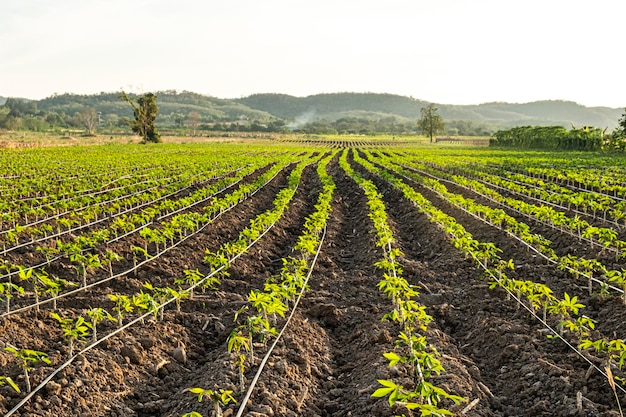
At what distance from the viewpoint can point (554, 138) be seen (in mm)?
50500

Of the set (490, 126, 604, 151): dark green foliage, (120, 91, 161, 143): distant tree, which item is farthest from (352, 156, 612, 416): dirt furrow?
(120, 91, 161, 143): distant tree

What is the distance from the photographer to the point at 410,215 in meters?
14.9

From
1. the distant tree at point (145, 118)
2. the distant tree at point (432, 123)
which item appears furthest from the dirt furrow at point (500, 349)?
the distant tree at point (432, 123)

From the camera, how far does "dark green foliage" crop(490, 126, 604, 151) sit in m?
44.7

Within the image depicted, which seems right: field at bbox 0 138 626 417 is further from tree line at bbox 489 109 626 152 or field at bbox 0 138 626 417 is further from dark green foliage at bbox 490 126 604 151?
dark green foliage at bbox 490 126 604 151

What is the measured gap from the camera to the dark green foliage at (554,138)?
1758 inches

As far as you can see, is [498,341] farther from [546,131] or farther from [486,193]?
[546,131]

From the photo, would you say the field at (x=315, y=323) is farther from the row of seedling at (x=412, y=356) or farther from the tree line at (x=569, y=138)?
the tree line at (x=569, y=138)

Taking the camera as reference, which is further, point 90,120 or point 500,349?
point 90,120

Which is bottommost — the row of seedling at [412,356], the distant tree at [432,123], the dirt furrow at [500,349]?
the dirt furrow at [500,349]

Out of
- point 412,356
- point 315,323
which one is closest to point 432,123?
point 315,323

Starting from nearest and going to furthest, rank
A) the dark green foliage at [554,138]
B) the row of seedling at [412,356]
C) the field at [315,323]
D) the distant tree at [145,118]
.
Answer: the row of seedling at [412,356], the field at [315,323], the dark green foliage at [554,138], the distant tree at [145,118]

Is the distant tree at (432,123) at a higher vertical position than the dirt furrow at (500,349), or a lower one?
higher

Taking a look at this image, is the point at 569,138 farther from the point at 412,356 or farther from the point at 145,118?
the point at 412,356
